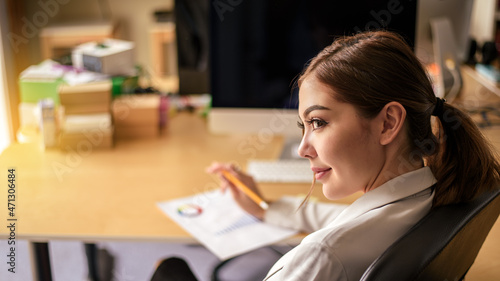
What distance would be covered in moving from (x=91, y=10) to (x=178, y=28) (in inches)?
100

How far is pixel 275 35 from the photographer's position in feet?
5.55

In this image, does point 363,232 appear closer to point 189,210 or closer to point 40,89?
point 189,210

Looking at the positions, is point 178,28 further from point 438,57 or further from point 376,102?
point 376,102

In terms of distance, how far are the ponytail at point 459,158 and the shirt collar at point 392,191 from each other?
37 millimetres

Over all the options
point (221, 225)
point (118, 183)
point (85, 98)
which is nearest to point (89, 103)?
point (85, 98)

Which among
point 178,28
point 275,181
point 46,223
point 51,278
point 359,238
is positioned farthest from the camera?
point 178,28

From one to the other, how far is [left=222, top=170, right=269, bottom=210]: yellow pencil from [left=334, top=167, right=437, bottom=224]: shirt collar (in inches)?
21.2

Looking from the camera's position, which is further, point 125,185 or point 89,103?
point 89,103

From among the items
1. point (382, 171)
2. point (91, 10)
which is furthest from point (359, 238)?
point (91, 10)

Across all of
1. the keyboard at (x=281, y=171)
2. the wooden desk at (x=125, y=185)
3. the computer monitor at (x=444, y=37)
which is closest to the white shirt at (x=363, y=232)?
the wooden desk at (x=125, y=185)

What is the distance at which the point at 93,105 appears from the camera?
1874 millimetres

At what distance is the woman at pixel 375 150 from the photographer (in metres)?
0.79

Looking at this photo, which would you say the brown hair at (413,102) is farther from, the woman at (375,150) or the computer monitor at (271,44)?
the computer monitor at (271,44)

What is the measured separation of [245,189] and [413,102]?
26.2 inches
